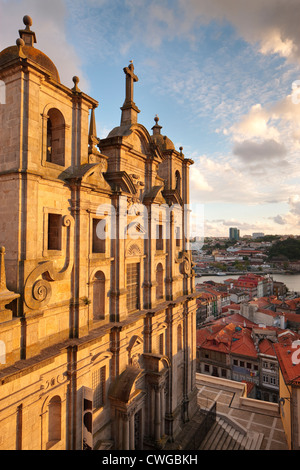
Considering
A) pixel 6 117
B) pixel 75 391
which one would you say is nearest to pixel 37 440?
pixel 75 391

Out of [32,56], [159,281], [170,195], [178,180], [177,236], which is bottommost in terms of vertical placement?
[159,281]

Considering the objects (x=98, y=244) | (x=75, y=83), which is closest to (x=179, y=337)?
(x=98, y=244)

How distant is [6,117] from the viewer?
11820mm

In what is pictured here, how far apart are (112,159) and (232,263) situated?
185 metres

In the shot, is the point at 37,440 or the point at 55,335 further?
the point at 55,335

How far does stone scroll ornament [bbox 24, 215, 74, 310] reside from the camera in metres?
11.2

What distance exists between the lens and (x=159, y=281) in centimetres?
2366

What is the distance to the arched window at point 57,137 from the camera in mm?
14062

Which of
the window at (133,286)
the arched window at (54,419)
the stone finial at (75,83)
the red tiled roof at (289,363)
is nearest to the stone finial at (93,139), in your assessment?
the stone finial at (75,83)

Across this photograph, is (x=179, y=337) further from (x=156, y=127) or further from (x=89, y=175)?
(x=156, y=127)

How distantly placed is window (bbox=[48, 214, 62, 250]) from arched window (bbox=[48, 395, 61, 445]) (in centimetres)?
681

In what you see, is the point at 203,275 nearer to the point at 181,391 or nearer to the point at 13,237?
the point at 181,391

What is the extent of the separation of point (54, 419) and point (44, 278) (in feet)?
20.9

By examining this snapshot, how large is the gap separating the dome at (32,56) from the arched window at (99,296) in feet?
34.6
